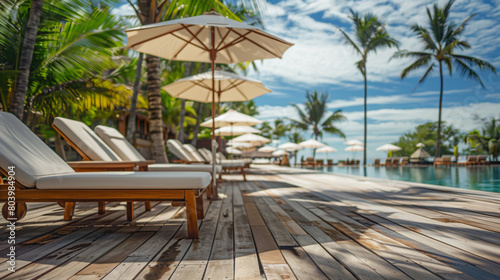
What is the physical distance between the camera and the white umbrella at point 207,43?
406cm

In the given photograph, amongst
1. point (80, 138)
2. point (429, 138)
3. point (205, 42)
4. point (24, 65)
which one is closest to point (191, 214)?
point (80, 138)

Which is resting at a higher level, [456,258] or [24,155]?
[24,155]

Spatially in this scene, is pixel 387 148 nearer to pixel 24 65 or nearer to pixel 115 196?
pixel 24 65

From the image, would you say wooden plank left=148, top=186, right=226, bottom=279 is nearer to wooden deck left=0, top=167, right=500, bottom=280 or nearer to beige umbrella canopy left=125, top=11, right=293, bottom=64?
wooden deck left=0, top=167, right=500, bottom=280

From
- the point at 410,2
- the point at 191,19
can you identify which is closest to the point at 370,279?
the point at 191,19

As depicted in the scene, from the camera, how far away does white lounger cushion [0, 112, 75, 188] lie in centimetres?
218

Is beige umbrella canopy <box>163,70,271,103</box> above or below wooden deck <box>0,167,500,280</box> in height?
above

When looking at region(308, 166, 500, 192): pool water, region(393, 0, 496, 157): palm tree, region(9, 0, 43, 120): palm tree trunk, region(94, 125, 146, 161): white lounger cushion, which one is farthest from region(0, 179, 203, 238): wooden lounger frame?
region(393, 0, 496, 157): palm tree

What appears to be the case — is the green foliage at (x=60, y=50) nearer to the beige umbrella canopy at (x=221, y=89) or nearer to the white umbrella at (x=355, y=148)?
the beige umbrella canopy at (x=221, y=89)

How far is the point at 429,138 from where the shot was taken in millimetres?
38656

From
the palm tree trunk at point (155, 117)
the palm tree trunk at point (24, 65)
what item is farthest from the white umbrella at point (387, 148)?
the palm tree trunk at point (24, 65)

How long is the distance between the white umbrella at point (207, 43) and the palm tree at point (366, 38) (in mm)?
19516

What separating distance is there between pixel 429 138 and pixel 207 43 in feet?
133

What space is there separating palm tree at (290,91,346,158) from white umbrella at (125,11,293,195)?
86.2 ft
